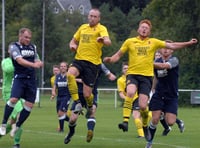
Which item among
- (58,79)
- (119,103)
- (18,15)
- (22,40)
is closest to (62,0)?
(18,15)

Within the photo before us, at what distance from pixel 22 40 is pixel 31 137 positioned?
4364mm

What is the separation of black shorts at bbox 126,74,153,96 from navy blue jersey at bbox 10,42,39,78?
6.71 ft

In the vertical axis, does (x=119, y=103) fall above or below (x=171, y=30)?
below

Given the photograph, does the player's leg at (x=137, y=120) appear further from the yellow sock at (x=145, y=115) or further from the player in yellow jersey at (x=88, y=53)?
the yellow sock at (x=145, y=115)

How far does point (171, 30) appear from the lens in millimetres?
56031

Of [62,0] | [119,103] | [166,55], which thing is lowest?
[119,103]

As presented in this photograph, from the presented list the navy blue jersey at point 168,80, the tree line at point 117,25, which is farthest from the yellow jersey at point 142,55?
the tree line at point 117,25

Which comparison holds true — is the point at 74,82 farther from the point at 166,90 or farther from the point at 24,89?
the point at 166,90

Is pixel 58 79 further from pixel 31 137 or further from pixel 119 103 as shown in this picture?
pixel 119 103

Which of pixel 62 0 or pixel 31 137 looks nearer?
pixel 31 137

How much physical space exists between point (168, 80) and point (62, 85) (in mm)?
6875

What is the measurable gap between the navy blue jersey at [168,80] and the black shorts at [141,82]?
1.11 metres

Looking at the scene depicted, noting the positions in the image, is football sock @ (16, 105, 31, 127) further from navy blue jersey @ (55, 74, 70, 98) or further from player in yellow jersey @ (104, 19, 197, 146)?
navy blue jersey @ (55, 74, 70, 98)

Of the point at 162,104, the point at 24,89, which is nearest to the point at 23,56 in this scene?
the point at 24,89
